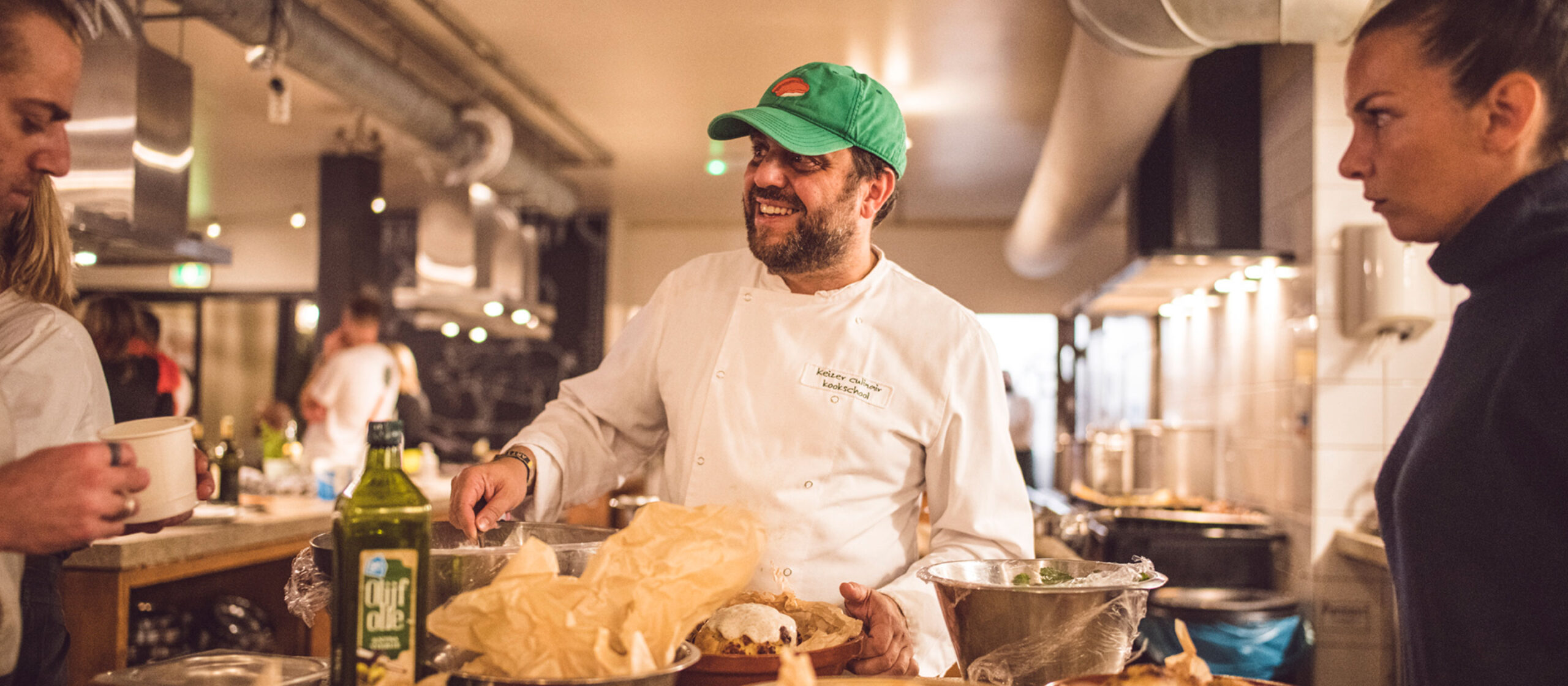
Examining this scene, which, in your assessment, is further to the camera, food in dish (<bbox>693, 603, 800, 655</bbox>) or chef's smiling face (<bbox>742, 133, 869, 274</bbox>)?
chef's smiling face (<bbox>742, 133, 869, 274</bbox>)

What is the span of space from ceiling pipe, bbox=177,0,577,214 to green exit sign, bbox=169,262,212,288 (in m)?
4.38

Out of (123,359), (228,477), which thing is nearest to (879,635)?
(228,477)

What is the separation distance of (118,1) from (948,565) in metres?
3.62

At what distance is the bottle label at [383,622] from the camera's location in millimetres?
873

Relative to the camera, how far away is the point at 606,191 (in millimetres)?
8352

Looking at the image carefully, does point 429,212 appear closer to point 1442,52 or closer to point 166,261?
point 166,261

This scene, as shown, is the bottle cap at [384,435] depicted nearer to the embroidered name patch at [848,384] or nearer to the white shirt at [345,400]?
the embroidered name patch at [848,384]

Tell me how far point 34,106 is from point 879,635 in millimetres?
1025

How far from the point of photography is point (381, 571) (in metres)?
0.88

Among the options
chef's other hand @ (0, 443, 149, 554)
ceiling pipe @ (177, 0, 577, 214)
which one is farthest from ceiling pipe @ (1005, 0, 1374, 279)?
ceiling pipe @ (177, 0, 577, 214)

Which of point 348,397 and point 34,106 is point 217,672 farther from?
point 348,397

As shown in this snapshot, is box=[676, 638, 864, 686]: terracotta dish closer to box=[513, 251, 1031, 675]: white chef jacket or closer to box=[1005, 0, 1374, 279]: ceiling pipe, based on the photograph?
box=[513, 251, 1031, 675]: white chef jacket

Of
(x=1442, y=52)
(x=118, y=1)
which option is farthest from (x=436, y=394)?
(x=1442, y=52)

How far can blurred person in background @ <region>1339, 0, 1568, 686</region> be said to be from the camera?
961 millimetres
